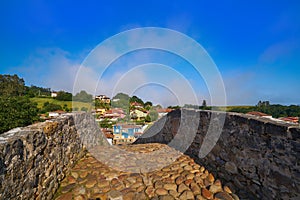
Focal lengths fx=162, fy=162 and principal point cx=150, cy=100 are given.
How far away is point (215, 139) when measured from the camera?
11.6ft

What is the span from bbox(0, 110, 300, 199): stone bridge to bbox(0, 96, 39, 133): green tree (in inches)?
857

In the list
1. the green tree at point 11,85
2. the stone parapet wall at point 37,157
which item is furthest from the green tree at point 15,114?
the green tree at point 11,85

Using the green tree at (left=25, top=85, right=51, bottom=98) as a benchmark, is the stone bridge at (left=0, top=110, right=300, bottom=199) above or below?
below

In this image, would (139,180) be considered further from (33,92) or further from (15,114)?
(33,92)

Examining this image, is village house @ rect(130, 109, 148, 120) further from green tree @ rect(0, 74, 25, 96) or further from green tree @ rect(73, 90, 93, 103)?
green tree @ rect(0, 74, 25, 96)

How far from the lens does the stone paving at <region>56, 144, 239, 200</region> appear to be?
270 centimetres

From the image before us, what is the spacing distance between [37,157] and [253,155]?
3093 mm

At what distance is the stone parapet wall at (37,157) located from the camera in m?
1.56

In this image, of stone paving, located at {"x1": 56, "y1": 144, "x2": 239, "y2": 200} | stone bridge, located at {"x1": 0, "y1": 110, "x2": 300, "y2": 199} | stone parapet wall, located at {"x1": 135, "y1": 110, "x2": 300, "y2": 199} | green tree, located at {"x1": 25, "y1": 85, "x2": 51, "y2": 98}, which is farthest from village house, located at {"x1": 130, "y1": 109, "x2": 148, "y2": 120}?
green tree, located at {"x1": 25, "y1": 85, "x2": 51, "y2": 98}

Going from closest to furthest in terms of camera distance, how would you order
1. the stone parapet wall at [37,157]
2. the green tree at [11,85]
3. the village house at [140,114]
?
the stone parapet wall at [37,157] → the village house at [140,114] → the green tree at [11,85]

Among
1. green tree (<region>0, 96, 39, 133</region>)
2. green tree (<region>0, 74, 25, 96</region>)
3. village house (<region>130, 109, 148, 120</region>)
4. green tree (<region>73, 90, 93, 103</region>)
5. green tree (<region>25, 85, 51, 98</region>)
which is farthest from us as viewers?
green tree (<region>25, 85, 51, 98</region>)

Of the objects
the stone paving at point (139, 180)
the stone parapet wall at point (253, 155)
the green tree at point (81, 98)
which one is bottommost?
the stone paving at point (139, 180)

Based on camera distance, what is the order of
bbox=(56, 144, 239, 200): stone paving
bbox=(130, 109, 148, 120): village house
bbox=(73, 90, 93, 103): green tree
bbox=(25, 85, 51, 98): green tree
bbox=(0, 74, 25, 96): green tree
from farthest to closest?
bbox=(25, 85, 51, 98): green tree, bbox=(0, 74, 25, 96): green tree, bbox=(130, 109, 148, 120): village house, bbox=(73, 90, 93, 103): green tree, bbox=(56, 144, 239, 200): stone paving

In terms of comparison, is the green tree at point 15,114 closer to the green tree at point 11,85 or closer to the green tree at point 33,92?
the green tree at point 11,85
